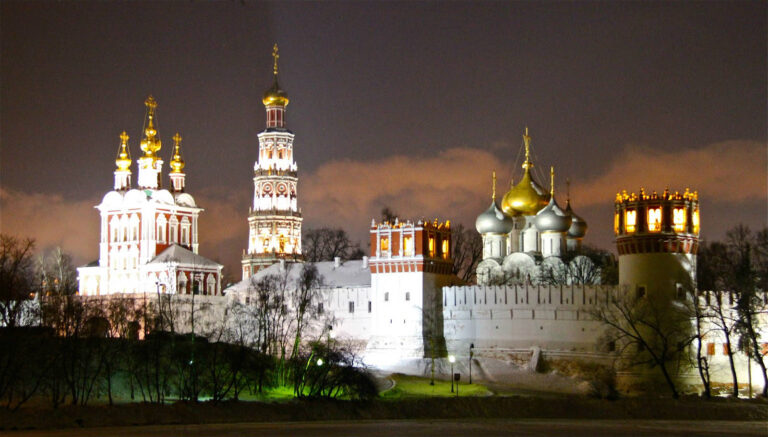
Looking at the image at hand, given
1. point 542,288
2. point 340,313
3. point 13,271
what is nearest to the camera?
point 13,271

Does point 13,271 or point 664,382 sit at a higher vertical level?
point 13,271

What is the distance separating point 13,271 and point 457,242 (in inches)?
1616

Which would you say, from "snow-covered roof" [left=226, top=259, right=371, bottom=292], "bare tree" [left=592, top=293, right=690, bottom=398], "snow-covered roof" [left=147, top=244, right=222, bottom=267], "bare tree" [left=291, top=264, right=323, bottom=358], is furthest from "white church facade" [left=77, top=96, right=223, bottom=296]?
"bare tree" [left=592, top=293, right=690, bottom=398]

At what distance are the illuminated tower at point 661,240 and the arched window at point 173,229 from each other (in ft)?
120

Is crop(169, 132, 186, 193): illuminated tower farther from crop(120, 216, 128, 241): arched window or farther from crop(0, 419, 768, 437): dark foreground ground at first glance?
crop(0, 419, 768, 437): dark foreground ground

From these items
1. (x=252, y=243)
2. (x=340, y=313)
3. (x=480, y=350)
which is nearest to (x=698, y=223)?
(x=480, y=350)

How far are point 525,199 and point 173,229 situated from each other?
1003 inches

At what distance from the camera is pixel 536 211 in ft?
240

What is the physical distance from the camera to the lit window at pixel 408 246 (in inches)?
2591

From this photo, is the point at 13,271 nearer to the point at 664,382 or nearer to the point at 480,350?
the point at 480,350

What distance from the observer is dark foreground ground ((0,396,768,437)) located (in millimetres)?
43875

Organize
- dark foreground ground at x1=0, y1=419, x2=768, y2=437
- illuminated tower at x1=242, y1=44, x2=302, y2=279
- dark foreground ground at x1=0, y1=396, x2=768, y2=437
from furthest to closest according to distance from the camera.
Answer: illuminated tower at x1=242, y1=44, x2=302, y2=279 < dark foreground ground at x1=0, y1=396, x2=768, y2=437 < dark foreground ground at x1=0, y1=419, x2=768, y2=437

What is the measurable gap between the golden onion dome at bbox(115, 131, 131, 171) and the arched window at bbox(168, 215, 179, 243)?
583 centimetres

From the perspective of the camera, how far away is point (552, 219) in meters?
70.9
